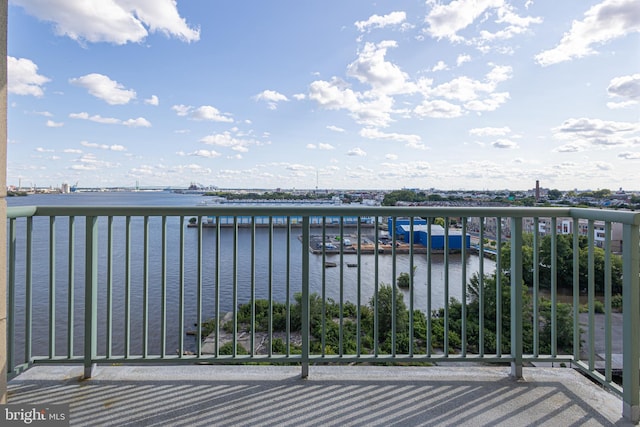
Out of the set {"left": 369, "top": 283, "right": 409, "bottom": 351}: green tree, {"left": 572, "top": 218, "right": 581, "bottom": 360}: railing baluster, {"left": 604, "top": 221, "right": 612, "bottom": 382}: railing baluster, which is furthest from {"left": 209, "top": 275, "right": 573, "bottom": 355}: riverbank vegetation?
{"left": 604, "top": 221, "right": 612, "bottom": 382}: railing baluster

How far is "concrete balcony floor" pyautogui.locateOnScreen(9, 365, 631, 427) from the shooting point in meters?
1.65

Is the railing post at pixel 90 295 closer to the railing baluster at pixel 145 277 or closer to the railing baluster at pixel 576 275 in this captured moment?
the railing baluster at pixel 145 277

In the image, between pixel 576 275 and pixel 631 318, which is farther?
pixel 576 275

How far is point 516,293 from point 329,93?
13.9 metres

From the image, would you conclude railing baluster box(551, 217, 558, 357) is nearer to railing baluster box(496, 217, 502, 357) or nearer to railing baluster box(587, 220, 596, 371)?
railing baluster box(587, 220, 596, 371)

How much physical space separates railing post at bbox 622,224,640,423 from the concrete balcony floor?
11 centimetres

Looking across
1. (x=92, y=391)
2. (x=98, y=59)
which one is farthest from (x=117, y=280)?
(x=92, y=391)

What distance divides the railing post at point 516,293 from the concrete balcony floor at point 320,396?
10 cm

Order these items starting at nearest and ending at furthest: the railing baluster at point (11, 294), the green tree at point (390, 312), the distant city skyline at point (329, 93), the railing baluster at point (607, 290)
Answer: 1. the railing baluster at point (607, 290)
2. the railing baluster at point (11, 294)
3. the green tree at point (390, 312)
4. the distant city skyline at point (329, 93)

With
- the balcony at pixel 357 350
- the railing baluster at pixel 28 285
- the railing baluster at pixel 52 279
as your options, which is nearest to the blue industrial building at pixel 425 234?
the balcony at pixel 357 350

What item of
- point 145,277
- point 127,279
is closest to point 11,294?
point 127,279

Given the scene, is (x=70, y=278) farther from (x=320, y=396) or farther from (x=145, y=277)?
(x=320, y=396)

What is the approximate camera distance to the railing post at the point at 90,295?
198cm

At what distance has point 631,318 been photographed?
163 cm
